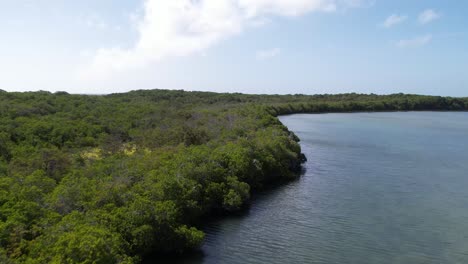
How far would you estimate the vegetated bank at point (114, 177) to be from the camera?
2212cm

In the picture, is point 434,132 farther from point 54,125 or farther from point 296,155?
point 54,125

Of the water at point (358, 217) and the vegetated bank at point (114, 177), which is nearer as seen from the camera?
the vegetated bank at point (114, 177)

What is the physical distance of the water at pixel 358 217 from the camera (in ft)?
88.2

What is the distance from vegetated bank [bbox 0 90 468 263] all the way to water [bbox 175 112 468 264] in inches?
102

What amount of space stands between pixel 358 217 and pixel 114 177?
1843cm

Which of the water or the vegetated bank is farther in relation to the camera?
the water

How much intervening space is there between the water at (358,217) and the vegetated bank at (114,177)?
260cm

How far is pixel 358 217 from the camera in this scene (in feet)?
110

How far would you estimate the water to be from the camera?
26.9m

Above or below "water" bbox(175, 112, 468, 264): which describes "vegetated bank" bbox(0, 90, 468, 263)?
above

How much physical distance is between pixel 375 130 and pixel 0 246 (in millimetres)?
80316

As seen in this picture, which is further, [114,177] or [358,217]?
[358,217]

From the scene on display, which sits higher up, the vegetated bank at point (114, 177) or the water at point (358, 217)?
the vegetated bank at point (114, 177)

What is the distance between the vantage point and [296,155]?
51469 mm
